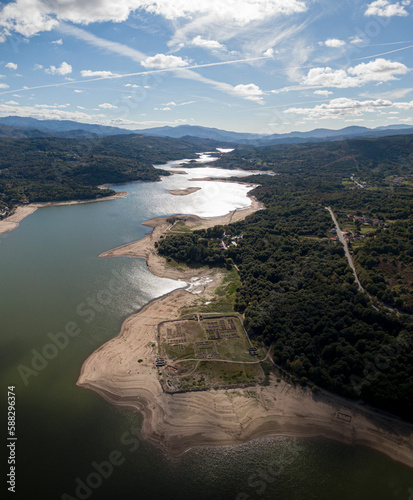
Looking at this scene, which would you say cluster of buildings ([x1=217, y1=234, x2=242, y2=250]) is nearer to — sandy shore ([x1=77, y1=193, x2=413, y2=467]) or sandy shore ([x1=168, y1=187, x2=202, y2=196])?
sandy shore ([x1=77, y1=193, x2=413, y2=467])

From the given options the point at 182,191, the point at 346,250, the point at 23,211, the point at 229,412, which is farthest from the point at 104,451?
the point at 182,191

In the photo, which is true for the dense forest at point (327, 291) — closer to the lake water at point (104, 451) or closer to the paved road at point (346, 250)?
the paved road at point (346, 250)

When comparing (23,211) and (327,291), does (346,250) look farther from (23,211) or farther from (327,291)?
(23,211)

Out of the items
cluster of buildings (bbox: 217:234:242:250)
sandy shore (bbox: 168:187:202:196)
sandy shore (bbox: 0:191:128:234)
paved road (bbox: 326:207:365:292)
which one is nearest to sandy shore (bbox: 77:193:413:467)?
paved road (bbox: 326:207:365:292)

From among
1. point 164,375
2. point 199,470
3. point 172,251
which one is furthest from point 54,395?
point 172,251

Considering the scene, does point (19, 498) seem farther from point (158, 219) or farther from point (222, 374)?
point (158, 219)

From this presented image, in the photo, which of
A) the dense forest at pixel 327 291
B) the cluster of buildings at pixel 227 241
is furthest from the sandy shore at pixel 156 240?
the cluster of buildings at pixel 227 241
